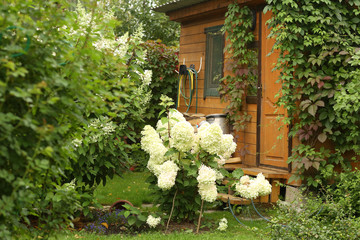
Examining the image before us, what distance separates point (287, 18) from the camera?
5.75m

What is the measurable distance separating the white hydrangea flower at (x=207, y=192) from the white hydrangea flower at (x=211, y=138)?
368 mm

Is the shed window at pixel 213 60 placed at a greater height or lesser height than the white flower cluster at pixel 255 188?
greater

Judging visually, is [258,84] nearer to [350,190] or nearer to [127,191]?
[350,190]

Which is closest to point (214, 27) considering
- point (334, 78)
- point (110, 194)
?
point (334, 78)

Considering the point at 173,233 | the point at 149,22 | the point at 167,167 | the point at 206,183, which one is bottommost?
the point at 173,233

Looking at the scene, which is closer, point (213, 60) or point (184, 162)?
point (184, 162)

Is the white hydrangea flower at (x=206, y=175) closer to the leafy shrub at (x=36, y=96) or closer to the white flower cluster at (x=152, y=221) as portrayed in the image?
the white flower cluster at (x=152, y=221)

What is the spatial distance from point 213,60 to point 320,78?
306 centimetres

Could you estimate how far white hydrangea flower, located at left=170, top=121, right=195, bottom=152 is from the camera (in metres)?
4.35

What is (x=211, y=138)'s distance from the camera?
4406mm

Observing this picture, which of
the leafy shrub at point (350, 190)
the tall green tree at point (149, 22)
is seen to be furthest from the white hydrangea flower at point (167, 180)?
the tall green tree at point (149, 22)

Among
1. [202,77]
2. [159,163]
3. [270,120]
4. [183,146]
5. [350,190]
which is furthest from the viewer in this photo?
[202,77]

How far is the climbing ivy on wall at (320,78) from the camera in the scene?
221 inches

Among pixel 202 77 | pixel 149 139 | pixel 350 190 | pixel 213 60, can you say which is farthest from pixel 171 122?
pixel 202 77
